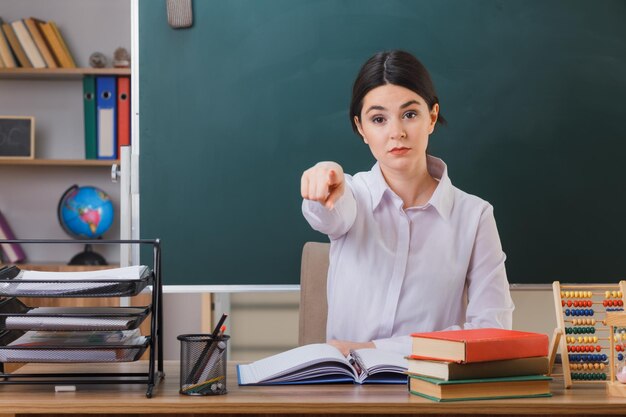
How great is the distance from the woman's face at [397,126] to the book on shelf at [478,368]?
0.73m

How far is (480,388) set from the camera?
1.21 m

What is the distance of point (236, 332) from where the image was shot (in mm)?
3551

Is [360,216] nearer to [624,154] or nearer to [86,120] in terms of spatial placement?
[624,154]

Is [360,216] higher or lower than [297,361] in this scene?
higher

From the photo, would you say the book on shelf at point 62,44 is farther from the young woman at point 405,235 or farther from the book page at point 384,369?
the book page at point 384,369

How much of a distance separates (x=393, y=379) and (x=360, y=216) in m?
0.65

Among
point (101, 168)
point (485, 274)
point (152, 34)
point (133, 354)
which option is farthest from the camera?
point (101, 168)

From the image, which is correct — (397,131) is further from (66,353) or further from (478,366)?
(66,353)

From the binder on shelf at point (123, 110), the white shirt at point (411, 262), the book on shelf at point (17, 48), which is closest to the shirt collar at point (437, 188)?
the white shirt at point (411, 262)

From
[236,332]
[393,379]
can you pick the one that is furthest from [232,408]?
[236,332]

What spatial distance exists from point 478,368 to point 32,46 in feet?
11.2

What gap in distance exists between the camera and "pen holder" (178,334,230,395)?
49.9 inches

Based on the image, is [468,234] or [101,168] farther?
[101,168]

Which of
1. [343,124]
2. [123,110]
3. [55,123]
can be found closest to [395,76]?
[343,124]
